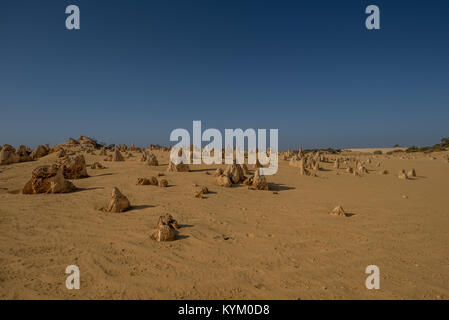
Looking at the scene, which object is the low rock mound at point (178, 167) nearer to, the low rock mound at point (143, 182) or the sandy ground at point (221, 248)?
the low rock mound at point (143, 182)

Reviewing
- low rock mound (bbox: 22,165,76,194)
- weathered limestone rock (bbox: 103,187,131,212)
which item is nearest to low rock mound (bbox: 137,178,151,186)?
low rock mound (bbox: 22,165,76,194)

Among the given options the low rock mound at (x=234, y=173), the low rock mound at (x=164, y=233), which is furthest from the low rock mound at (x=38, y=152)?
the low rock mound at (x=164, y=233)

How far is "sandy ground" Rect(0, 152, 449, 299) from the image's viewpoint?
2428mm

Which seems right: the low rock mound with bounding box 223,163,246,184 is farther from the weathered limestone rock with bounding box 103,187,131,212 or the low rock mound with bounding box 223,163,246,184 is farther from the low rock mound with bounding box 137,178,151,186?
the weathered limestone rock with bounding box 103,187,131,212

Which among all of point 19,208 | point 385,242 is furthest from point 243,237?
point 19,208

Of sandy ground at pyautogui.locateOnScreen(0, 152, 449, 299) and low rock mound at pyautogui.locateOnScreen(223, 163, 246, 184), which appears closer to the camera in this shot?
sandy ground at pyautogui.locateOnScreen(0, 152, 449, 299)

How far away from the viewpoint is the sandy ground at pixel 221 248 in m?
2.43

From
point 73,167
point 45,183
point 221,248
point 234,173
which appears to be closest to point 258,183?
point 234,173

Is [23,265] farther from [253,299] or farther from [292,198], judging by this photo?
[292,198]

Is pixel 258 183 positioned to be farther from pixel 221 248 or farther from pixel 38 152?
pixel 38 152

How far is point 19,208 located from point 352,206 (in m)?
7.45

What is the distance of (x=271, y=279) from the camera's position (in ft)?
8.55
